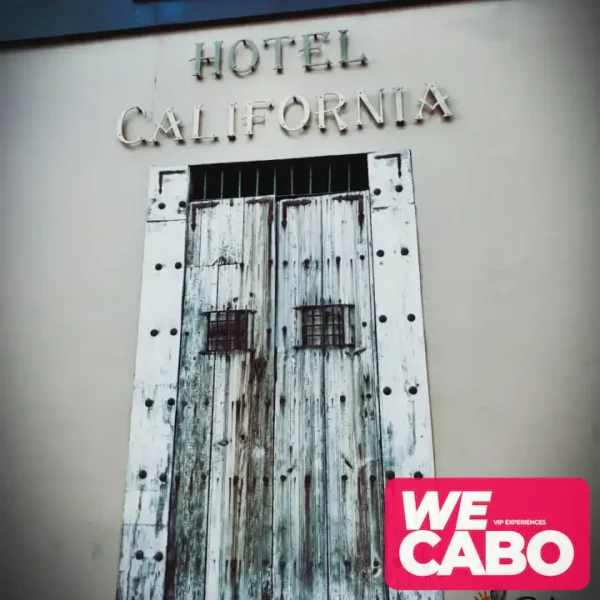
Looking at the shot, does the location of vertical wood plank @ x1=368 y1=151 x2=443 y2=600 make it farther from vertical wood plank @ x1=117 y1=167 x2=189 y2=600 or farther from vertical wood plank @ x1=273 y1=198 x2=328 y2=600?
vertical wood plank @ x1=117 y1=167 x2=189 y2=600

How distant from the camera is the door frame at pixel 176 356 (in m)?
3.40

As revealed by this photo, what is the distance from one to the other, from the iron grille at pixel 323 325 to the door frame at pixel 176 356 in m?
0.24

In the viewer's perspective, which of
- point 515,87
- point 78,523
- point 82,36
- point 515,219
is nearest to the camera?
point 78,523

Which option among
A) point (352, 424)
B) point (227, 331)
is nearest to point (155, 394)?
point (227, 331)

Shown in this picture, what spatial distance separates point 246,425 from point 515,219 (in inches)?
87.2

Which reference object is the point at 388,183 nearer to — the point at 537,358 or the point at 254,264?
the point at 254,264

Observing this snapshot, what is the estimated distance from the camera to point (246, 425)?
357 centimetres

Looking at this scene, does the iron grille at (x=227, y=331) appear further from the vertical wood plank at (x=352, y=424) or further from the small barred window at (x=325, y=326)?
the vertical wood plank at (x=352, y=424)

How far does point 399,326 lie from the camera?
362cm

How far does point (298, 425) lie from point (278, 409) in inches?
6.4

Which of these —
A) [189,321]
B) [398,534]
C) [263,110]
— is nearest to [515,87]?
[263,110]

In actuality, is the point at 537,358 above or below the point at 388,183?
below

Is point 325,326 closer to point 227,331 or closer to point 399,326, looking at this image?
point 399,326

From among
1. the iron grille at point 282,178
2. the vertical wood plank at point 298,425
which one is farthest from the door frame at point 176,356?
the vertical wood plank at point 298,425
